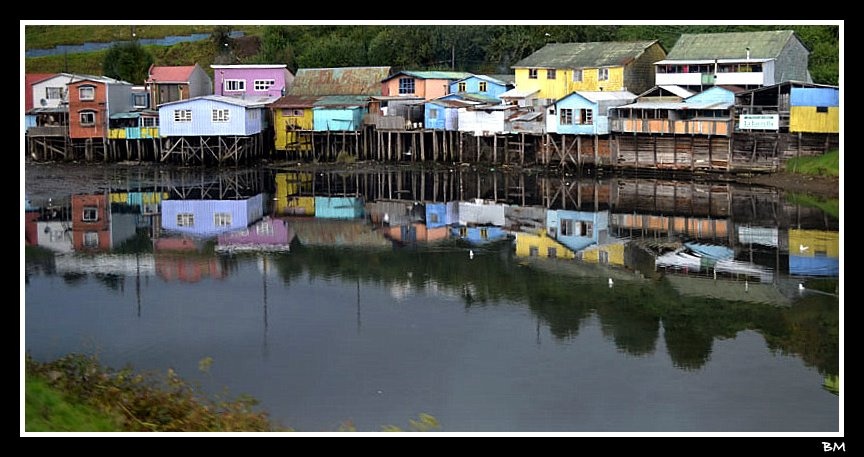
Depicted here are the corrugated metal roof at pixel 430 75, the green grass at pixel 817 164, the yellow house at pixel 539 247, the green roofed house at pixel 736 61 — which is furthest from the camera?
the corrugated metal roof at pixel 430 75

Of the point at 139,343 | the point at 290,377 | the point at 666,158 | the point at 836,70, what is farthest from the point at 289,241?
the point at 836,70

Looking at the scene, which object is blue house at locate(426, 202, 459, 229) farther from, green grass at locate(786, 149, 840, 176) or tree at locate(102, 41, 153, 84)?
tree at locate(102, 41, 153, 84)

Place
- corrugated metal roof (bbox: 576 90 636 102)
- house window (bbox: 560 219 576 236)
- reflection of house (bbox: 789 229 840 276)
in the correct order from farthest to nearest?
1. corrugated metal roof (bbox: 576 90 636 102)
2. house window (bbox: 560 219 576 236)
3. reflection of house (bbox: 789 229 840 276)

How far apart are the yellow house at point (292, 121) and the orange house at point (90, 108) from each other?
19.1 ft

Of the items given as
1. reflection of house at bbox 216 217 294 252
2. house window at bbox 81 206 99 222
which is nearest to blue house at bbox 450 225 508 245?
reflection of house at bbox 216 217 294 252

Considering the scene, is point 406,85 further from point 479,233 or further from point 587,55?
point 479,233

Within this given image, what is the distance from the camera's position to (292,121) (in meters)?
42.7

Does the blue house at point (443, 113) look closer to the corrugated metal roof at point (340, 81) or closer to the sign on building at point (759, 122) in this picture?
the corrugated metal roof at point (340, 81)

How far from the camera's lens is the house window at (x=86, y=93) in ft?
137

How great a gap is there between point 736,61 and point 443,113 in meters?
9.78

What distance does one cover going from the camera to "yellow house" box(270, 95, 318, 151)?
4234 centimetres

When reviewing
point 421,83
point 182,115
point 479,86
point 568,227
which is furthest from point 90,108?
point 568,227

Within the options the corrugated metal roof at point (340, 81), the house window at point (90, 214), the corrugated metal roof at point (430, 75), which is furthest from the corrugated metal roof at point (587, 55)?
the house window at point (90, 214)

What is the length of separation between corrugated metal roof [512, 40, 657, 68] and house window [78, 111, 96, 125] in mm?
15143
